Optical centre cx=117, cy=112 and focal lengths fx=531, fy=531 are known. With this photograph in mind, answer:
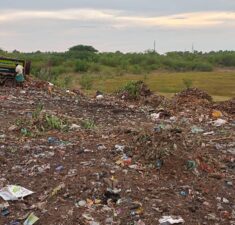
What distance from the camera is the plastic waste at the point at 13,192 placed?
15.0ft

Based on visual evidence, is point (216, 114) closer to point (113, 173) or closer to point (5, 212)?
point (113, 173)

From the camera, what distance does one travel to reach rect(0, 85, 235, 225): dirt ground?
4414 millimetres

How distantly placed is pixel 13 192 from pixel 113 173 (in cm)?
94

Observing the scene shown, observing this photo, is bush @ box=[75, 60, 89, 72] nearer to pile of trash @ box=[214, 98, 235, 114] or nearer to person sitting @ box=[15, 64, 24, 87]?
person sitting @ box=[15, 64, 24, 87]

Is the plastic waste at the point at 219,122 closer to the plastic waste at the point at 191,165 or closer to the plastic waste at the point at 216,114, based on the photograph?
the plastic waste at the point at 216,114

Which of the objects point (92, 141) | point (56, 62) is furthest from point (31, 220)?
point (56, 62)

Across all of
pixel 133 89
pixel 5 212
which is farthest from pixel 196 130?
pixel 133 89

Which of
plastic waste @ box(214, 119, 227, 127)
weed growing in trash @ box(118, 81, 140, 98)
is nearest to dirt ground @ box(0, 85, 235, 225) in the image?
plastic waste @ box(214, 119, 227, 127)

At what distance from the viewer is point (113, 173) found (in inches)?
195

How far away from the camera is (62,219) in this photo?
4.26 meters

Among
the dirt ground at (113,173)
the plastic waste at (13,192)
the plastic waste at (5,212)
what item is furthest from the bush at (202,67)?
the plastic waste at (5,212)

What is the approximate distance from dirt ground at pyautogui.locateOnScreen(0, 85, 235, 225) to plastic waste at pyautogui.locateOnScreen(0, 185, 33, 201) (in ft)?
0.16

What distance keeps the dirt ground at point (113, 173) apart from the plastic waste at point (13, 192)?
0.05 meters

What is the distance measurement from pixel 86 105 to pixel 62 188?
530cm
